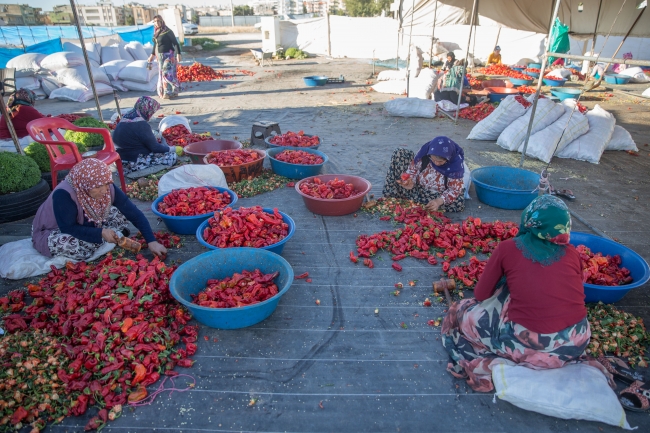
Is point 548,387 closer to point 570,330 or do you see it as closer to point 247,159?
point 570,330

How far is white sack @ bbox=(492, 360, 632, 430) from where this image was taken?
2152mm

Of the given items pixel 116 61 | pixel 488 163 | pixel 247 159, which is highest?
pixel 116 61

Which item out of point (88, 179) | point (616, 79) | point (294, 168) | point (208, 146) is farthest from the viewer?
point (616, 79)

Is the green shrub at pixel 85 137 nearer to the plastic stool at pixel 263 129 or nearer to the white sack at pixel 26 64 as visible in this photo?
the plastic stool at pixel 263 129

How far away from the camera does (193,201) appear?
425 cm

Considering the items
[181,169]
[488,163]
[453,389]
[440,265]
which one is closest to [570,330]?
[453,389]

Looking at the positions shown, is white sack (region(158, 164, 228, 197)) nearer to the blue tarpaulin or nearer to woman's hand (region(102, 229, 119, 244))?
woman's hand (region(102, 229, 119, 244))

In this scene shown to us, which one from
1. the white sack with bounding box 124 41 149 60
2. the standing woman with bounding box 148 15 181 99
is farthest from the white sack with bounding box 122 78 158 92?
the white sack with bounding box 124 41 149 60

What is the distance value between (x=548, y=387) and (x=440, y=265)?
162 cm

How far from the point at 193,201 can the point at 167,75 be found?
8455mm

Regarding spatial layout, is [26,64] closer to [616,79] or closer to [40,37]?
[40,37]

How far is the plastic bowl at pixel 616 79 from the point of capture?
47.5 feet

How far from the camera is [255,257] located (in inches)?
129

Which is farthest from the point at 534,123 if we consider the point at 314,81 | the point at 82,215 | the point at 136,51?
the point at 136,51
